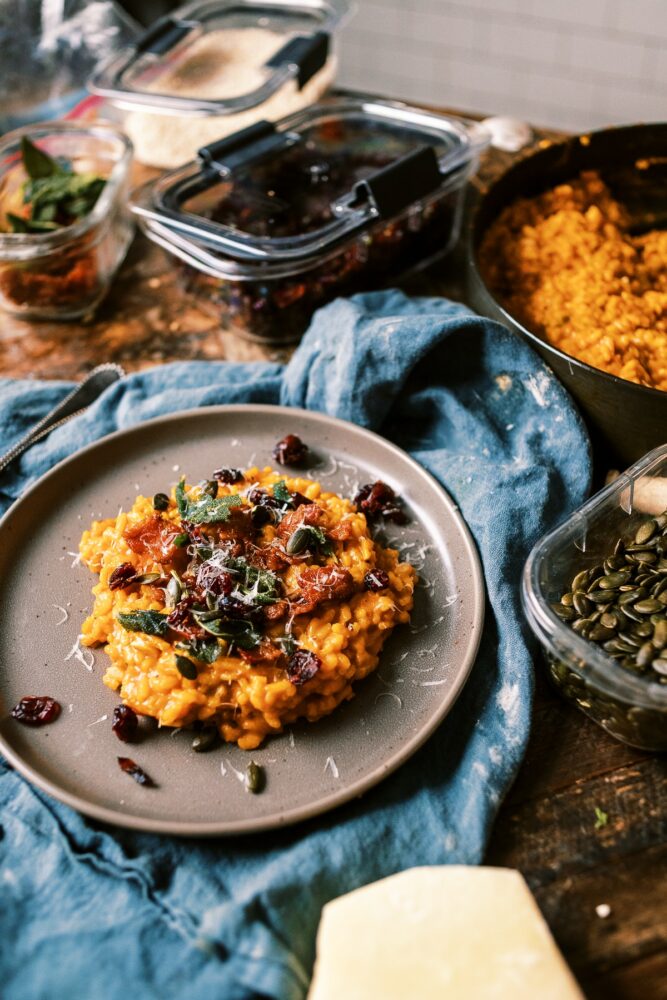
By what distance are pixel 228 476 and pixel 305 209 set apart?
0.95 m

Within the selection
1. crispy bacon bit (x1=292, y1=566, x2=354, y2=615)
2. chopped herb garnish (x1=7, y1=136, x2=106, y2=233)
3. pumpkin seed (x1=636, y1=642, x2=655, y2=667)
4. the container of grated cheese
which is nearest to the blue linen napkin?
pumpkin seed (x1=636, y1=642, x2=655, y2=667)

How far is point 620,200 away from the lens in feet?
10.3

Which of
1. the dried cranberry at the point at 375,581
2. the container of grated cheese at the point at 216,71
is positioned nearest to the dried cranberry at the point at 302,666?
the dried cranberry at the point at 375,581

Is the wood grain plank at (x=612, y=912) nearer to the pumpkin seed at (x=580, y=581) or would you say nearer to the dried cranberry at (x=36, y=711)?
the pumpkin seed at (x=580, y=581)

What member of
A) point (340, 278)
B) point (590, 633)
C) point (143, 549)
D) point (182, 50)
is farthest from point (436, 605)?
point (182, 50)

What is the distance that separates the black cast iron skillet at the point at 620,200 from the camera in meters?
2.26

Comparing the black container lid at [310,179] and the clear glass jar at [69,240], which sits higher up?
the black container lid at [310,179]

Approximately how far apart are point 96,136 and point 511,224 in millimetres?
1556

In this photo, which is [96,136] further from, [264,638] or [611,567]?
[611,567]

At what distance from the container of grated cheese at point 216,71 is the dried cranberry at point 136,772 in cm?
220

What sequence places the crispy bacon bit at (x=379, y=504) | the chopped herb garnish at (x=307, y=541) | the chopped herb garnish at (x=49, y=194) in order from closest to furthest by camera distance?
1. the chopped herb garnish at (x=307, y=541)
2. the crispy bacon bit at (x=379, y=504)
3. the chopped herb garnish at (x=49, y=194)

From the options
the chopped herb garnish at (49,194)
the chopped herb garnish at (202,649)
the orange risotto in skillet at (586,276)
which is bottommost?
the chopped herb garnish at (202,649)

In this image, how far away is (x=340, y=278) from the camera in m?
2.83

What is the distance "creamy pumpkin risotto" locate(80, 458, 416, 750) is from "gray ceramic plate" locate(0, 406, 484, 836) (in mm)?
63
